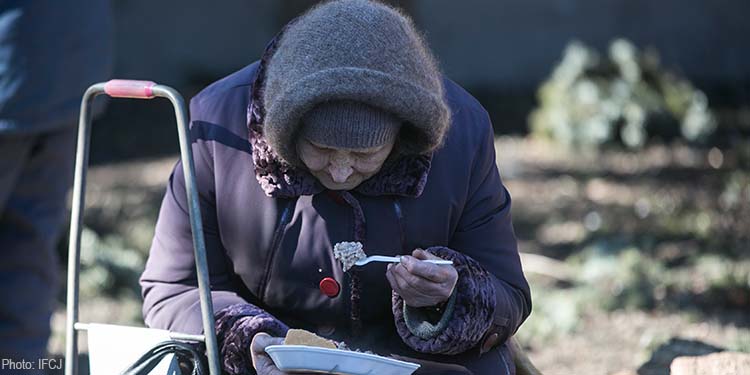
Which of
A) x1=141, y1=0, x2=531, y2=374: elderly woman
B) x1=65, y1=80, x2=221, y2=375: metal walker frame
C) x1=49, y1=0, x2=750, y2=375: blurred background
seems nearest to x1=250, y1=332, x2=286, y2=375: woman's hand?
x1=141, y1=0, x2=531, y2=374: elderly woman

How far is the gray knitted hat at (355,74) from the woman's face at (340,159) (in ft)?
0.11

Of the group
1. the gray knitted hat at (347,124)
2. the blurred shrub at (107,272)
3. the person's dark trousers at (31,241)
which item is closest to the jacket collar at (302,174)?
the gray knitted hat at (347,124)

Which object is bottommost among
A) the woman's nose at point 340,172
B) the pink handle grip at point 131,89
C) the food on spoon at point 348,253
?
the food on spoon at point 348,253

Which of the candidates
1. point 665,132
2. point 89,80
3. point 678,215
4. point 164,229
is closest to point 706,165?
point 665,132

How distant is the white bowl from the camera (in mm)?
2381

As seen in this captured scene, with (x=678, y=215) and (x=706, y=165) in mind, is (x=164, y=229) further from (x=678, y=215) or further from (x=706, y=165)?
(x=706, y=165)

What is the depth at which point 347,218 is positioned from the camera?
Result: 2.71 meters

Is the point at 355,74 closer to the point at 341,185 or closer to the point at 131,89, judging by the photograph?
the point at 341,185

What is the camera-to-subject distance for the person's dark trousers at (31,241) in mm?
3650

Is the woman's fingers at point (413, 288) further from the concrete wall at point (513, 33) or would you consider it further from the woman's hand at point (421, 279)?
the concrete wall at point (513, 33)

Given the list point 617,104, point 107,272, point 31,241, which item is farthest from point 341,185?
point 617,104

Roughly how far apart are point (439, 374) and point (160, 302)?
0.70 meters

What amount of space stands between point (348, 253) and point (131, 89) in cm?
61

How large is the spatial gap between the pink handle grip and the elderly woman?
0.26 meters
